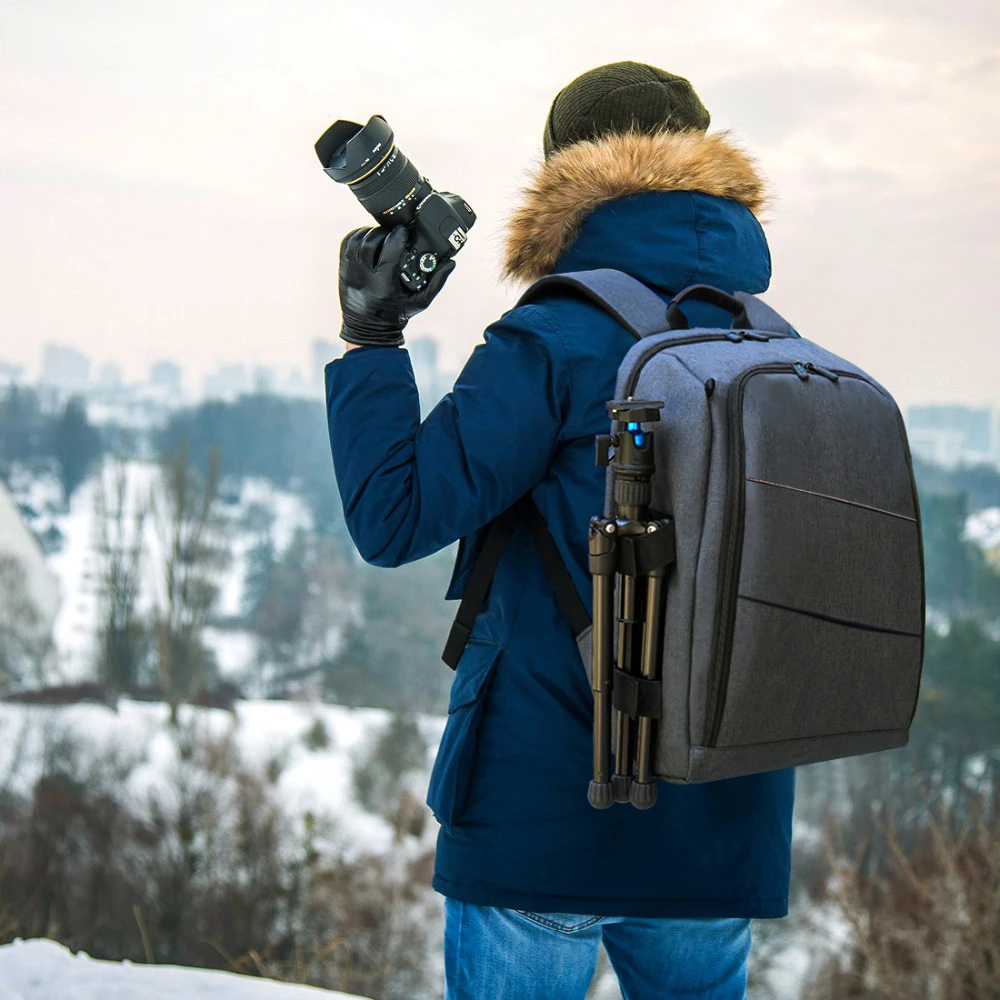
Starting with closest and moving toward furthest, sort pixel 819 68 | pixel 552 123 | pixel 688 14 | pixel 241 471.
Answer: pixel 552 123, pixel 688 14, pixel 819 68, pixel 241 471

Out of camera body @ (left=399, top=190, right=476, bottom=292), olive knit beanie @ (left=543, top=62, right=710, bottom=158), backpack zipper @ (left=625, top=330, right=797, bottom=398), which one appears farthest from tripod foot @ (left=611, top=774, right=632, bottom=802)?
olive knit beanie @ (left=543, top=62, right=710, bottom=158)

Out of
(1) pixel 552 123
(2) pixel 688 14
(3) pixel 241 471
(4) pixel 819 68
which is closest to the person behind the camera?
(1) pixel 552 123

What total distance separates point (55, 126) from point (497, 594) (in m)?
16.6

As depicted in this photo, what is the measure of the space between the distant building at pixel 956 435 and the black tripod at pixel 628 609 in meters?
11.4

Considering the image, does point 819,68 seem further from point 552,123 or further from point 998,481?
point 552,123

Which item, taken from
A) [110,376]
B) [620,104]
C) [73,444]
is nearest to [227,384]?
[110,376]

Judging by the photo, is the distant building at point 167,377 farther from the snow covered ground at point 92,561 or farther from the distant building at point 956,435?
the distant building at point 956,435

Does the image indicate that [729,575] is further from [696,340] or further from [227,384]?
[227,384]

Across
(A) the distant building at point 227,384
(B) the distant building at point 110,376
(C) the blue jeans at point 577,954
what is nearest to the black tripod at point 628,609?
(C) the blue jeans at point 577,954

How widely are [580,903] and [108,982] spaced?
0.85 metres

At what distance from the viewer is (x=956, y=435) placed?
11891mm

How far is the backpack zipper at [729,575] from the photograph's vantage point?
76 centimetres

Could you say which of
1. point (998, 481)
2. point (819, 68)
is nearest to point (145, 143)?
point (819, 68)

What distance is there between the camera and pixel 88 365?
15.2 m
